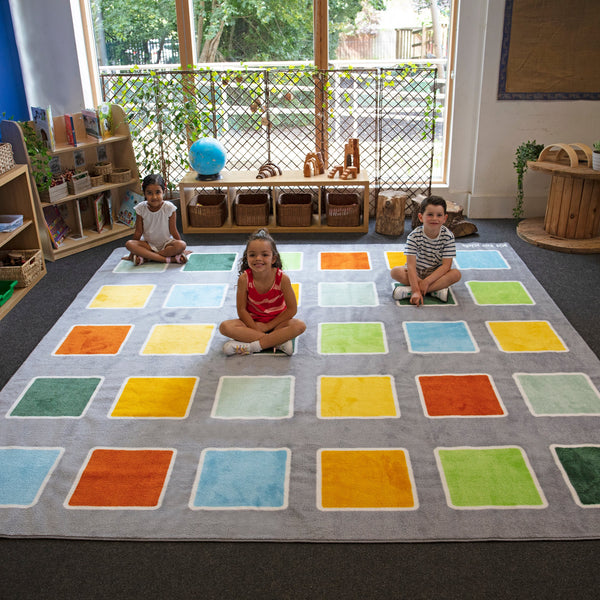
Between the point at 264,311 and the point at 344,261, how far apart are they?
1.26 meters

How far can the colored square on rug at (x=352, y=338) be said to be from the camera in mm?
3381

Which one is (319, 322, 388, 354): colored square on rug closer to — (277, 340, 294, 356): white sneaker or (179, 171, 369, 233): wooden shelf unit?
(277, 340, 294, 356): white sneaker

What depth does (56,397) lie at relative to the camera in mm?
3014

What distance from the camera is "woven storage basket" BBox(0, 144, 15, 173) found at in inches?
159

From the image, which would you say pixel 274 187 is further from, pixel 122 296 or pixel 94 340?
pixel 94 340

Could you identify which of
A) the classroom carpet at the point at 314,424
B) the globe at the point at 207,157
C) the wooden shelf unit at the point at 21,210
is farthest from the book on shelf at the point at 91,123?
the classroom carpet at the point at 314,424

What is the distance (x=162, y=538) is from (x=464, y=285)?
2.62 metres

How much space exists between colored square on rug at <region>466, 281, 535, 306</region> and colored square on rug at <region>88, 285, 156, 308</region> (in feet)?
6.60

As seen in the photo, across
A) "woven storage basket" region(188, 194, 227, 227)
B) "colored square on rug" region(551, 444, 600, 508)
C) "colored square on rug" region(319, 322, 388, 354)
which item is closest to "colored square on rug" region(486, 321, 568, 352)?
"colored square on rug" region(319, 322, 388, 354)

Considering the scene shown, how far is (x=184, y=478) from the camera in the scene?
2471 mm

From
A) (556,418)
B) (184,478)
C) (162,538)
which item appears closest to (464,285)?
(556,418)

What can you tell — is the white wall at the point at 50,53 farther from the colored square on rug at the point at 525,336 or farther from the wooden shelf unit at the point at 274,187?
the colored square on rug at the point at 525,336

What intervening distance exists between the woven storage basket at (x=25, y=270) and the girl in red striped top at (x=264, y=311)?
1.55 meters

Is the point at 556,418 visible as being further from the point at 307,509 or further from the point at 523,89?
the point at 523,89
